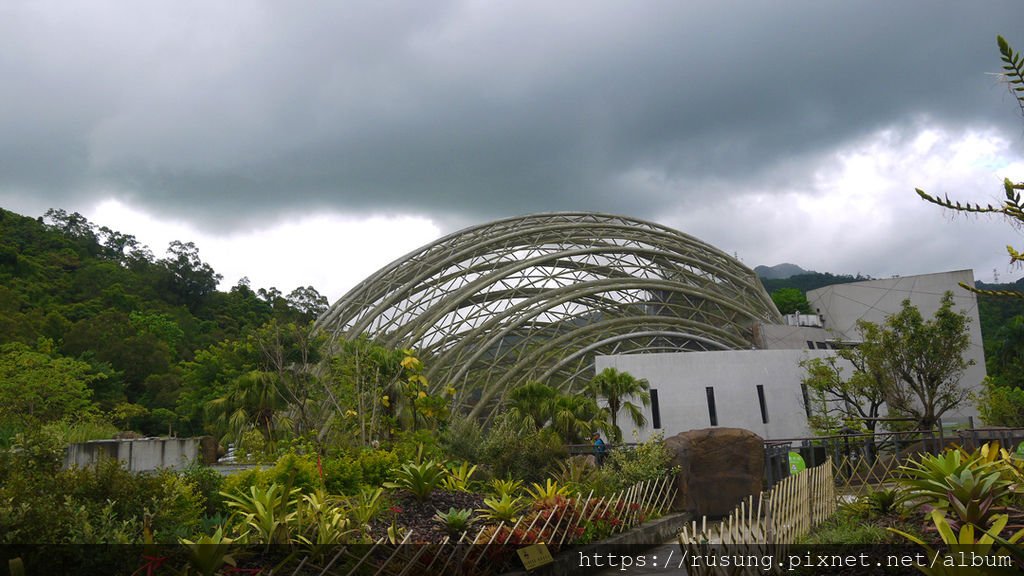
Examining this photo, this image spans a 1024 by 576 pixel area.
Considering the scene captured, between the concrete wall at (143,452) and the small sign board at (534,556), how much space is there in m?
7.64

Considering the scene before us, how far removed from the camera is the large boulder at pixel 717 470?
1620 centimetres

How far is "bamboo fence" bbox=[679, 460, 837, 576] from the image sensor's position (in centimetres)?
688

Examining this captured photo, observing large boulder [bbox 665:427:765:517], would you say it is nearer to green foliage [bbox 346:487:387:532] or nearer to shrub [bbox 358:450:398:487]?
shrub [bbox 358:450:398:487]

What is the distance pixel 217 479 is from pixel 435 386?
22876mm

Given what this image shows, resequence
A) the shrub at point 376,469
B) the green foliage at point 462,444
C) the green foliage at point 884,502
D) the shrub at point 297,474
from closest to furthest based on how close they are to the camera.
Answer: the green foliage at point 884,502
the shrub at point 297,474
the shrub at point 376,469
the green foliage at point 462,444

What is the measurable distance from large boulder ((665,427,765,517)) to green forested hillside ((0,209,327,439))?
19168 millimetres

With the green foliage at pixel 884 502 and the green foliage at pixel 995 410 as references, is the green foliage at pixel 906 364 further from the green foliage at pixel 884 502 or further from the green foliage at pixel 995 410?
the green foliage at pixel 884 502

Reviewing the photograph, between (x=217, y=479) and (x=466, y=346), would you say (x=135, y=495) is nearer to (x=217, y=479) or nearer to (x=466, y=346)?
(x=217, y=479)

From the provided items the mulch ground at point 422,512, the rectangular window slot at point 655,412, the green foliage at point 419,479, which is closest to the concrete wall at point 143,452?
the green foliage at point 419,479

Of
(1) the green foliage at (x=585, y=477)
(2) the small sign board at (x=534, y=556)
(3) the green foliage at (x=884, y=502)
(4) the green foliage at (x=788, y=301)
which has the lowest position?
(2) the small sign board at (x=534, y=556)

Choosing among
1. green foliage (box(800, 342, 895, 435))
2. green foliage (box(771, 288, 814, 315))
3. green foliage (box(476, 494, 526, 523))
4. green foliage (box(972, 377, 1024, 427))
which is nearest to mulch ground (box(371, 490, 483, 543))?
green foliage (box(476, 494, 526, 523))

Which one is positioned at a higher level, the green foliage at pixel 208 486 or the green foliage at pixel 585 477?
the green foliage at pixel 208 486

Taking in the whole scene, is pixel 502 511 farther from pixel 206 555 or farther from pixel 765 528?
pixel 206 555

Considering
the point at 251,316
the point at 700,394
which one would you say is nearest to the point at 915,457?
the point at 700,394
